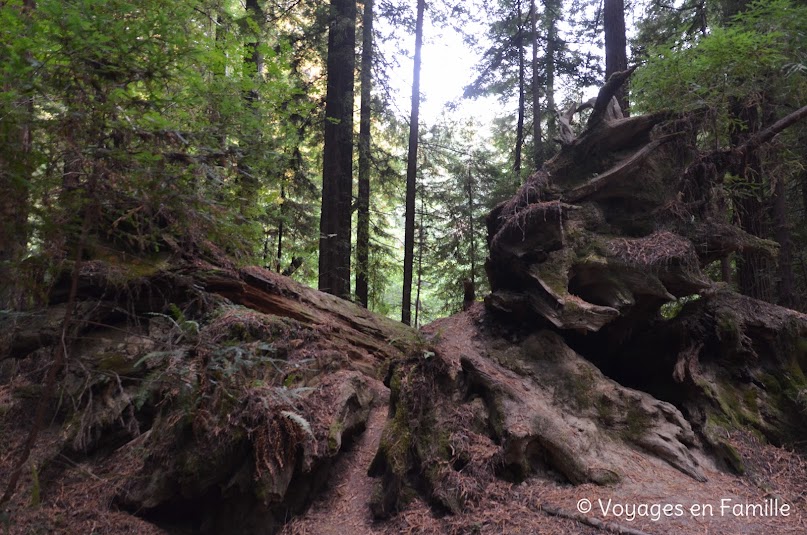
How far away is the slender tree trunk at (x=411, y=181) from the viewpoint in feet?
39.8

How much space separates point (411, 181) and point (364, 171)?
4.66 ft

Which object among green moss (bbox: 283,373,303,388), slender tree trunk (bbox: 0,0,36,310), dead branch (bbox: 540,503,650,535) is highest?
slender tree trunk (bbox: 0,0,36,310)

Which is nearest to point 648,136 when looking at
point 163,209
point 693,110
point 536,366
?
point 693,110

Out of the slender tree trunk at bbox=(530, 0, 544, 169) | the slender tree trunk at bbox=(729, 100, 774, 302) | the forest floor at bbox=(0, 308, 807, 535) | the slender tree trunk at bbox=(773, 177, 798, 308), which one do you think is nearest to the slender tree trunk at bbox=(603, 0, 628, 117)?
the slender tree trunk at bbox=(729, 100, 774, 302)

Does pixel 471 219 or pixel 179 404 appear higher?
pixel 471 219

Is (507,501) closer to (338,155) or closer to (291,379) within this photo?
(291,379)

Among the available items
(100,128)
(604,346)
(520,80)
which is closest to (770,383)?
(604,346)

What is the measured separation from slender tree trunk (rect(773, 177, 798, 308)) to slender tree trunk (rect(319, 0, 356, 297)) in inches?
387

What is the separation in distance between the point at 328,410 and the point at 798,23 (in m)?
9.05

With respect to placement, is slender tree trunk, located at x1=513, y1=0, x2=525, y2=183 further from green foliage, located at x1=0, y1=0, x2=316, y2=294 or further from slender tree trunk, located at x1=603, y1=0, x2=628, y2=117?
green foliage, located at x1=0, y1=0, x2=316, y2=294

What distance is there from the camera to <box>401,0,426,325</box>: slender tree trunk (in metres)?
12.1

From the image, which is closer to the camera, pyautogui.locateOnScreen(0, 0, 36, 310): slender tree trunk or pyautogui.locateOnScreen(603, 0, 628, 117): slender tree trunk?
pyautogui.locateOnScreen(0, 0, 36, 310): slender tree trunk

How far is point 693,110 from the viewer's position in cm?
699

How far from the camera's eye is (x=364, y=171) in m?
12.5
